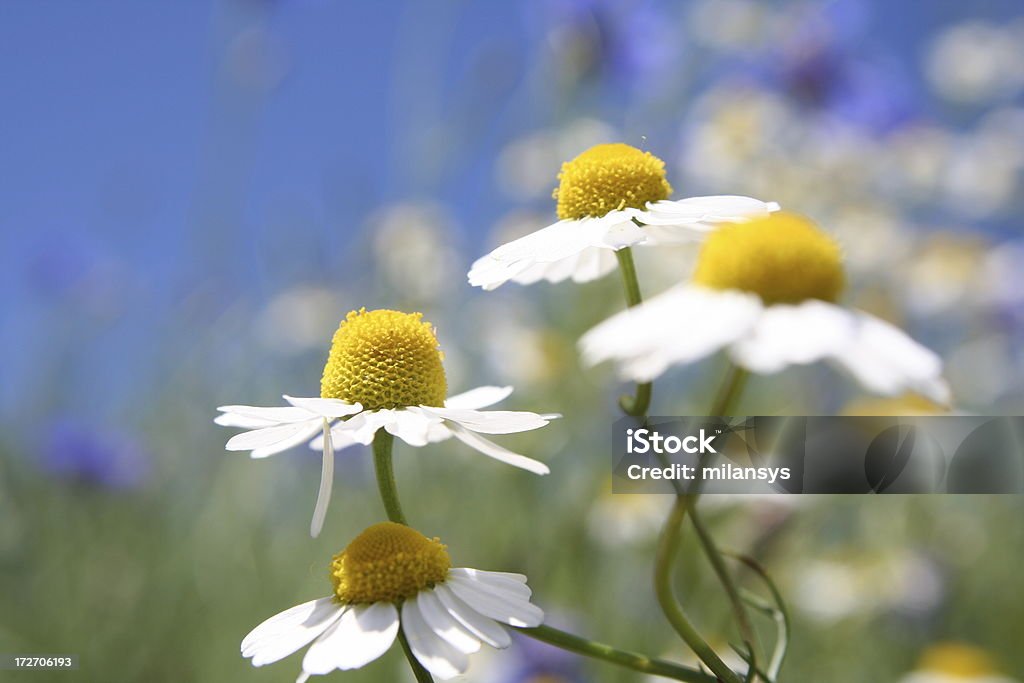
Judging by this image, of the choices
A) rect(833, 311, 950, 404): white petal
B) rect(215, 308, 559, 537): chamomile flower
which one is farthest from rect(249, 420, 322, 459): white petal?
rect(833, 311, 950, 404): white petal

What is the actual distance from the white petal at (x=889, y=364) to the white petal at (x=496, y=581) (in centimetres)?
15

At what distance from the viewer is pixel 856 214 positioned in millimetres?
2119

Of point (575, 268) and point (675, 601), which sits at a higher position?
point (575, 268)

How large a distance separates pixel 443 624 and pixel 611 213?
0.67 ft

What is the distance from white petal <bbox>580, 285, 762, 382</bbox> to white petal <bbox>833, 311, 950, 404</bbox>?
4 cm

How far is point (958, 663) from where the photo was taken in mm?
1147

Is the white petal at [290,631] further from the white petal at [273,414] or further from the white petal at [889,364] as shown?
the white petal at [889,364]

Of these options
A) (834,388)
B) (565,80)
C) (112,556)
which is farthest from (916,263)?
(112,556)

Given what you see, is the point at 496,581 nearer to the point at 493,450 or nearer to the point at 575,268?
the point at 493,450

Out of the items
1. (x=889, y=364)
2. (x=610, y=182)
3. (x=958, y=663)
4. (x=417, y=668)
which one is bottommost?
(x=958, y=663)

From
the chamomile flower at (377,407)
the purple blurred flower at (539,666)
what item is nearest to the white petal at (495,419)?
the chamomile flower at (377,407)

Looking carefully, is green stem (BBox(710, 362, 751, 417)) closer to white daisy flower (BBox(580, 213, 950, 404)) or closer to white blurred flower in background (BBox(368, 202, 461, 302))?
white daisy flower (BBox(580, 213, 950, 404))

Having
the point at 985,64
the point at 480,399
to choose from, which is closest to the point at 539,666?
the point at 480,399

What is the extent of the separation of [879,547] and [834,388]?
347mm
